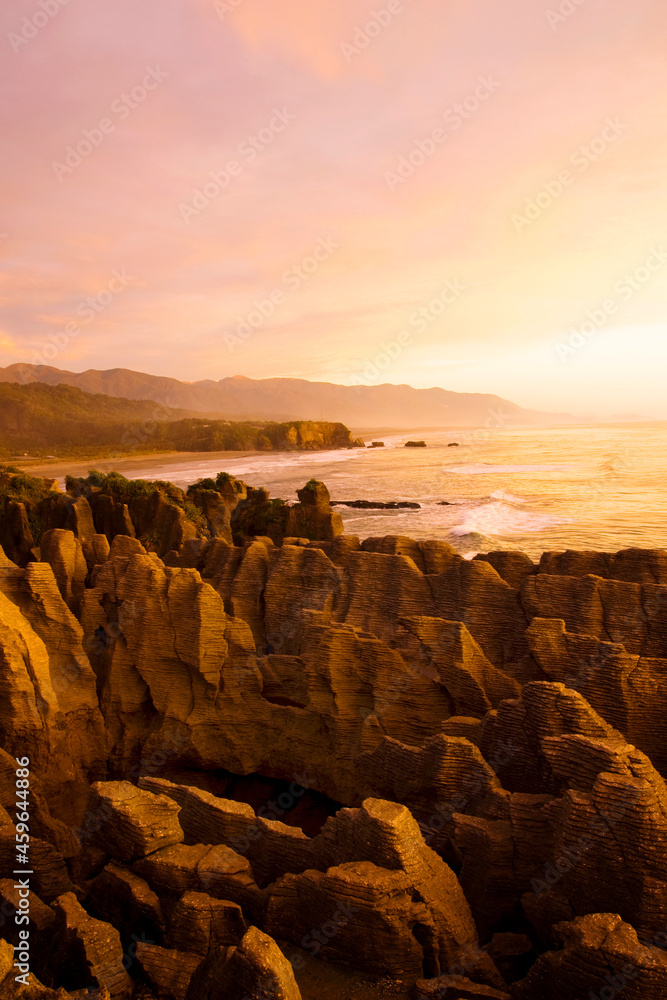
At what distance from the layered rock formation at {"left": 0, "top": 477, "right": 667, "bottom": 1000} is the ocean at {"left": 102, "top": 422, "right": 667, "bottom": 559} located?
20.9 meters

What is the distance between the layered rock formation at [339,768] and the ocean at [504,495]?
20910 millimetres

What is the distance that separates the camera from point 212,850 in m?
5.70

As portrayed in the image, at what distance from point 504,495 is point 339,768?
50221 millimetres

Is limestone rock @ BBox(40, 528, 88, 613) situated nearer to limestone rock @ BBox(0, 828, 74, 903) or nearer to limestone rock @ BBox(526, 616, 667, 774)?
limestone rock @ BBox(0, 828, 74, 903)

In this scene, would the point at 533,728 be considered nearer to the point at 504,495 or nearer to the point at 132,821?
the point at 132,821

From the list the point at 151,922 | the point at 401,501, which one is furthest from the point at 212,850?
the point at 401,501

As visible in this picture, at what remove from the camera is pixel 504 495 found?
55.5m

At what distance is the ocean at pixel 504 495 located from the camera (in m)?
34.0

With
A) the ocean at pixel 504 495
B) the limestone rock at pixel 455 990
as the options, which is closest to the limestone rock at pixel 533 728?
the limestone rock at pixel 455 990

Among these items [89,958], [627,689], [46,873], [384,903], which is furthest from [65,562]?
[627,689]

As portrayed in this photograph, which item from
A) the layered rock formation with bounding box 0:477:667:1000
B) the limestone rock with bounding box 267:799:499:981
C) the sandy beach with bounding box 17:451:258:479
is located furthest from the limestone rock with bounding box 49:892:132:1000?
the sandy beach with bounding box 17:451:258:479

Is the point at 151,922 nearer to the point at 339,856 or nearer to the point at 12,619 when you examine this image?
the point at 339,856

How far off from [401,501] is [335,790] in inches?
1827

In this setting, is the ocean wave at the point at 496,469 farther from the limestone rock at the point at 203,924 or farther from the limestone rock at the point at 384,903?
the limestone rock at the point at 203,924
